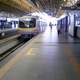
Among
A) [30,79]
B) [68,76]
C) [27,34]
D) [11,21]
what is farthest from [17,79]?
[11,21]

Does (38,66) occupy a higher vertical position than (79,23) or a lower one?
lower

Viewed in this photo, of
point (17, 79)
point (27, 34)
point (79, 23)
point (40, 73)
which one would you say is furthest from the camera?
point (27, 34)

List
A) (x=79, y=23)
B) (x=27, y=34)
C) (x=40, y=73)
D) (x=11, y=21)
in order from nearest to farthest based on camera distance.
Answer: (x=40, y=73) < (x=79, y=23) < (x=27, y=34) < (x=11, y=21)

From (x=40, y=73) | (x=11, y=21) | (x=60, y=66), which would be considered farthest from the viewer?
(x=11, y=21)

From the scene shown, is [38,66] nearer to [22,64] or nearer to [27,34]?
[22,64]

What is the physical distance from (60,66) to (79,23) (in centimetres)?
1300

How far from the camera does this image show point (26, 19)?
28172mm

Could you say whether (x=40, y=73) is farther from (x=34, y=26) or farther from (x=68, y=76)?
(x=34, y=26)

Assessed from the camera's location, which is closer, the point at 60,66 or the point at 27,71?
the point at 27,71

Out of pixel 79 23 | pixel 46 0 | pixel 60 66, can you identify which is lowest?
pixel 60 66

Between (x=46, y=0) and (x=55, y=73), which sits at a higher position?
(x=46, y=0)

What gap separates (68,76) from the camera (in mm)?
6754

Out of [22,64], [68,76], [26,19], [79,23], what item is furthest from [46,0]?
[68,76]

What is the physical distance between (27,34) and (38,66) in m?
19.2
